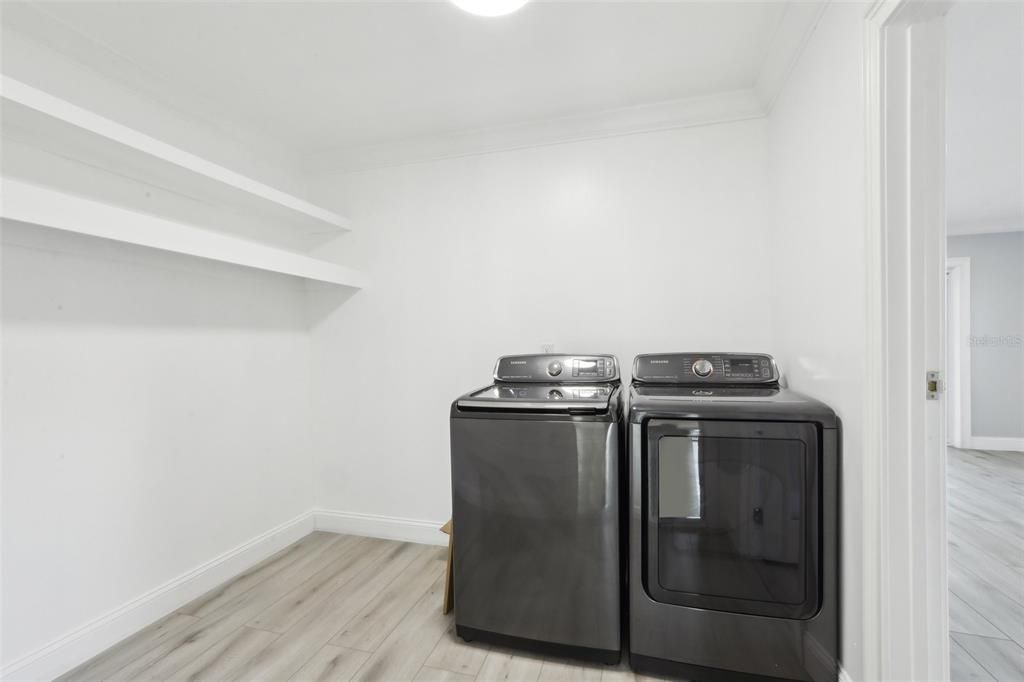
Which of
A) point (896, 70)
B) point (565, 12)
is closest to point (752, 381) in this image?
point (896, 70)

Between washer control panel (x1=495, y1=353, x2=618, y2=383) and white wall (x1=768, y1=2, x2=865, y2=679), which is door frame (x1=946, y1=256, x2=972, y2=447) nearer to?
white wall (x1=768, y1=2, x2=865, y2=679)

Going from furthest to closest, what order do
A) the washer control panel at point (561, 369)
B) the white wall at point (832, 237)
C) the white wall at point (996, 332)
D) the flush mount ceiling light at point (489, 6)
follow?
the white wall at point (996, 332)
the washer control panel at point (561, 369)
the flush mount ceiling light at point (489, 6)
the white wall at point (832, 237)

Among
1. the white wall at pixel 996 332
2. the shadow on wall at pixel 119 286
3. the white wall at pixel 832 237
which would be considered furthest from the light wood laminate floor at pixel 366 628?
the white wall at pixel 996 332

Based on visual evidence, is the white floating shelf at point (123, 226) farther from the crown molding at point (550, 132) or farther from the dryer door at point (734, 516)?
the dryer door at point (734, 516)

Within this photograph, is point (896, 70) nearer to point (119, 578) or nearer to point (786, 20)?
point (786, 20)

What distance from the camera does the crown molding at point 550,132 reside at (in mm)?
2172

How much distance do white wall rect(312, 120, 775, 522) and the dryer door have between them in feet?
2.77

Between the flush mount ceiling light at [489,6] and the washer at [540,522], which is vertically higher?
the flush mount ceiling light at [489,6]

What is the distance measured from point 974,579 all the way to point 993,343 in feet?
12.6

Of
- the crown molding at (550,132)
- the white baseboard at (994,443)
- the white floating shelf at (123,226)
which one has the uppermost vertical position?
the crown molding at (550,132)

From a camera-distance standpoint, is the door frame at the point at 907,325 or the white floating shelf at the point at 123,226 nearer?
the door frame at the point at 907,325

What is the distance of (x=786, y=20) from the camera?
1.61 metres

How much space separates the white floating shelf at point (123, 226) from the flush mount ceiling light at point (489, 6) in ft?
4.21

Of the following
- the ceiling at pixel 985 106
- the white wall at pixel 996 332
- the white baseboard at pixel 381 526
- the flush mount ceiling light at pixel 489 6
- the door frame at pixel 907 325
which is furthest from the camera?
the white wall at pixel 996 332
